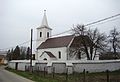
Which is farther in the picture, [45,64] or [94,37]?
[94,37]

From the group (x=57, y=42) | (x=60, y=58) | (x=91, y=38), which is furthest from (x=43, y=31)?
(x=91, y=38)

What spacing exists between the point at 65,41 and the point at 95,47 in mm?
12044

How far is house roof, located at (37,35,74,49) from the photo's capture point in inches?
2245

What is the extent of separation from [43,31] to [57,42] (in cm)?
883

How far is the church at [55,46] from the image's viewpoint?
177 ft

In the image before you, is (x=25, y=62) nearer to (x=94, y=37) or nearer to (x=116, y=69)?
(x=94, y=37)

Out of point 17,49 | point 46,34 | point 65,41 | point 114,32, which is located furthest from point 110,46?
point 17,49

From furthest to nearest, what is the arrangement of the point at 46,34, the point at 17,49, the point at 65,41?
the point at 17,49 < the point at 46,34 < the point at 65,41

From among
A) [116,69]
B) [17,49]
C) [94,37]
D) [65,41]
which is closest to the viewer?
[116,69]

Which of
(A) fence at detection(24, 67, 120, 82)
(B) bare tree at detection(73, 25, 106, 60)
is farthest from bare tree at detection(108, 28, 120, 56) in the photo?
(A) fence at detection(24, 67, 120, 82)

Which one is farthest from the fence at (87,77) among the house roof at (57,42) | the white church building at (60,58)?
the house roof at (57,42)

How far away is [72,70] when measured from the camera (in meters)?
33.8

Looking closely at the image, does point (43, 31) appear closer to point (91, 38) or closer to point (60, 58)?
point (60, 58)

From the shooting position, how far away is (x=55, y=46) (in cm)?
5956
